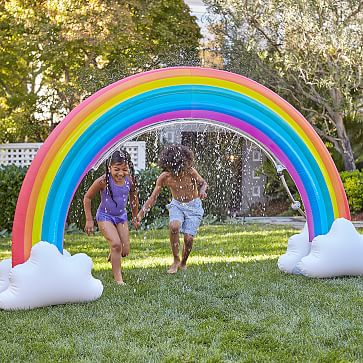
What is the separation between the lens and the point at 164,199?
12039mm

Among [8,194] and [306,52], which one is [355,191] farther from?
[8,194]

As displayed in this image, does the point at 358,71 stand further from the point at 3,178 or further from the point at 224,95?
the point at 224,95

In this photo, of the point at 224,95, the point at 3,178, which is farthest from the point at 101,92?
the point at 3,178

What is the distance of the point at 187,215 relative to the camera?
682 cm

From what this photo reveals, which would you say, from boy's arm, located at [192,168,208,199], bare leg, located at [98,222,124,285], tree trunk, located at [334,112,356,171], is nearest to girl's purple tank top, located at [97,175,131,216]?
bare leg, located at [98,222,124,285]

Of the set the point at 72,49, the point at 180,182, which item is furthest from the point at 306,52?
the point at 180,182

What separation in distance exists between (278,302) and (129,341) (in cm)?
143

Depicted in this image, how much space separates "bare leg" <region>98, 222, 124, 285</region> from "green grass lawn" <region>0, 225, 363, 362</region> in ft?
0.42

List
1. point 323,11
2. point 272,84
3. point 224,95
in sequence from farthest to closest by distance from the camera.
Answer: point 272,84 → point 323,11 → point 224,95

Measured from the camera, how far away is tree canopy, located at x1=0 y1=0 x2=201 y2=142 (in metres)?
14.9

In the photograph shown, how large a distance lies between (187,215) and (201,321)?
84.2 inches

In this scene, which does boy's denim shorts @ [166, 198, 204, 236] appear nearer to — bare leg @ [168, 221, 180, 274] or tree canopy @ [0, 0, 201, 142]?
bare leg @ [168, 221, 180, 274]

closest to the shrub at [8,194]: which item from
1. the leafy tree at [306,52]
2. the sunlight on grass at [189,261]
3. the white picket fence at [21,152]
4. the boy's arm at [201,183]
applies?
the white picket fence at [21,152]

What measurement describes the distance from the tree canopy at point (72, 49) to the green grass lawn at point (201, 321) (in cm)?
876
